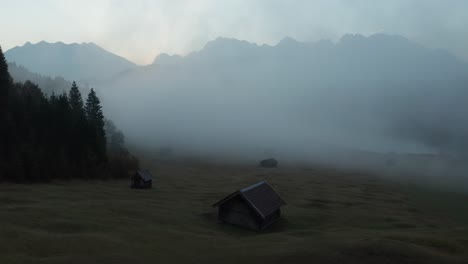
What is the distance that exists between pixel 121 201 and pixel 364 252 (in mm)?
35132

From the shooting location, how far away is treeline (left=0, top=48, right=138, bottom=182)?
64750 millimetres

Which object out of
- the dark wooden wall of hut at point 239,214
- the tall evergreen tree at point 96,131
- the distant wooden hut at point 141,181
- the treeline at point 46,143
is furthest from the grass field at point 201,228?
the tall evergreen tree at point 96,131

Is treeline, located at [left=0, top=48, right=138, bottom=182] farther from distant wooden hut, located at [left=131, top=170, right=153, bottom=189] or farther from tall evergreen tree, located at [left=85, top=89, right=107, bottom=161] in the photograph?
distant wooden hut, located at [left=131, top=170, right=153, bottom=189]

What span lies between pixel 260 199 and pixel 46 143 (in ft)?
163

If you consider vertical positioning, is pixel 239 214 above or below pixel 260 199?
below

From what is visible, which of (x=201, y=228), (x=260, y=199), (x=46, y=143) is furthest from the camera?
(x=46, y=143)

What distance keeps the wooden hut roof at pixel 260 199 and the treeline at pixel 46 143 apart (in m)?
38.3

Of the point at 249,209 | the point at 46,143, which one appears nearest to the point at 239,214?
the point at 249,209

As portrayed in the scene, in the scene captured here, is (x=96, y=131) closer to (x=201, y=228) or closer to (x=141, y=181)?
(x=141, y=181)

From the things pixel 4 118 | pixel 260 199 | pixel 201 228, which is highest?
pixel 4 118

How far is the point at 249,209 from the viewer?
44.8 metres

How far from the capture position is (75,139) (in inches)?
3098

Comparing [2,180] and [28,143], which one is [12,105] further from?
[2,180]

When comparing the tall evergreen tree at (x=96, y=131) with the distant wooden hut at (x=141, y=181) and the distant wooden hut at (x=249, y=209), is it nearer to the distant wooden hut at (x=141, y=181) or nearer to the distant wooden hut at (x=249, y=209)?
the distant wooden hut at (x=141, y=181)
